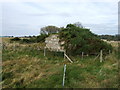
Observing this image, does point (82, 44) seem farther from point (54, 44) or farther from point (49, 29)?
point (49, 29)

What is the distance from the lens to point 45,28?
4609cm

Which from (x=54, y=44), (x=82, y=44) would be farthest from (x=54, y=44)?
(x=82, y=44)

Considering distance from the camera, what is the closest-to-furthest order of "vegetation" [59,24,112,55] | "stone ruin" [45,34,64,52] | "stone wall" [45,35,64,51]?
"vegetation" [59,24,112,55], "stone ruin" [45,34,64,52], "stone wall" [45,35,64,51]

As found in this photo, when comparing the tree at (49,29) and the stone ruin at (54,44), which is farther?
the tree at (49,29)

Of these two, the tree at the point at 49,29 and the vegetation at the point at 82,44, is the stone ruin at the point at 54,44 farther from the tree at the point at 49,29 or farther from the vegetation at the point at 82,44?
the tree at the point at 49,29

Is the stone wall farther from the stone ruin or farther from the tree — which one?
the tree

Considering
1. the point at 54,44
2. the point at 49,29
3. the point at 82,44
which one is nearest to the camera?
the point at 82,44

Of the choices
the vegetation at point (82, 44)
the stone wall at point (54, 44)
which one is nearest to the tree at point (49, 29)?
the stone wall at point (54, 44)

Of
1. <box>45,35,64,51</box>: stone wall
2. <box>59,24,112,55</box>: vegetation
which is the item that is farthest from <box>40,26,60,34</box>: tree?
<box>59,24,112,55</box>: vegetation

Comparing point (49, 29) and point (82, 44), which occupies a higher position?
point (49, 29)

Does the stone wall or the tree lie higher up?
the tree

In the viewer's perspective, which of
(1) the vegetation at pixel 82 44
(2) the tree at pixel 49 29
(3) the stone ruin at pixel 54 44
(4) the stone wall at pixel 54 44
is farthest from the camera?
(2) the tree at pixel 49 29

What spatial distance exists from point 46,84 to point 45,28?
3978cm

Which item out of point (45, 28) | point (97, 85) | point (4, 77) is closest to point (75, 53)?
point (4, 77)
